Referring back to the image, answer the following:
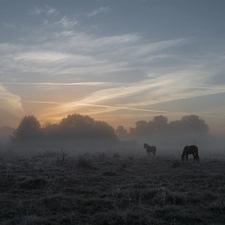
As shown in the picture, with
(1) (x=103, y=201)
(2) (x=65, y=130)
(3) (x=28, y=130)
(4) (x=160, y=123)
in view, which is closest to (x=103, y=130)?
(2) (x=65, y=130)

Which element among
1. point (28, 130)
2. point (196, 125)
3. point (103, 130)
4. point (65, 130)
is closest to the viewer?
point (28, 130)

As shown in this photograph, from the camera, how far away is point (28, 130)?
63719mm

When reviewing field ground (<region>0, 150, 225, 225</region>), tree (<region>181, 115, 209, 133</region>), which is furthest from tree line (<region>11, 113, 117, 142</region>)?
field ground (<region>0, 150, 225, 225</region>)

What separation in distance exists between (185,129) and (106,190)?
305 feet

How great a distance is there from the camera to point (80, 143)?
69438mm

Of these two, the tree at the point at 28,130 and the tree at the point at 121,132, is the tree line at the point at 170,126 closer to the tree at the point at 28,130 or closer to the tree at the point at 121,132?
the tree at the point at 121,132

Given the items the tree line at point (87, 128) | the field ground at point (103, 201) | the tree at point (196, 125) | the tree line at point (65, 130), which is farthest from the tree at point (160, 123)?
the field ground at point (103, 201)

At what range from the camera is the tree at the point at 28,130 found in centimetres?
6309

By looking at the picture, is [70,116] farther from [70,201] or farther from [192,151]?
[70,201]

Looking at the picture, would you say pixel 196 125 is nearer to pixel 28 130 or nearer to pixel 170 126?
pixel 170 126

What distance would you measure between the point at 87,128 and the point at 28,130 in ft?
56.3

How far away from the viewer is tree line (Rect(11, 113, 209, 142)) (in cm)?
6456

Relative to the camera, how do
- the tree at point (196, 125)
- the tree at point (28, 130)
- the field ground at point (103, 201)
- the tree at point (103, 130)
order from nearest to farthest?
the field ground at point (103, 201) → the tree at point (28, 130) → the tree at point (103, 130) → the tree at point (196, 125)

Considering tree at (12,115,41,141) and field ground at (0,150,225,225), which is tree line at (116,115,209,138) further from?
field ground at (0,150,225,225)
